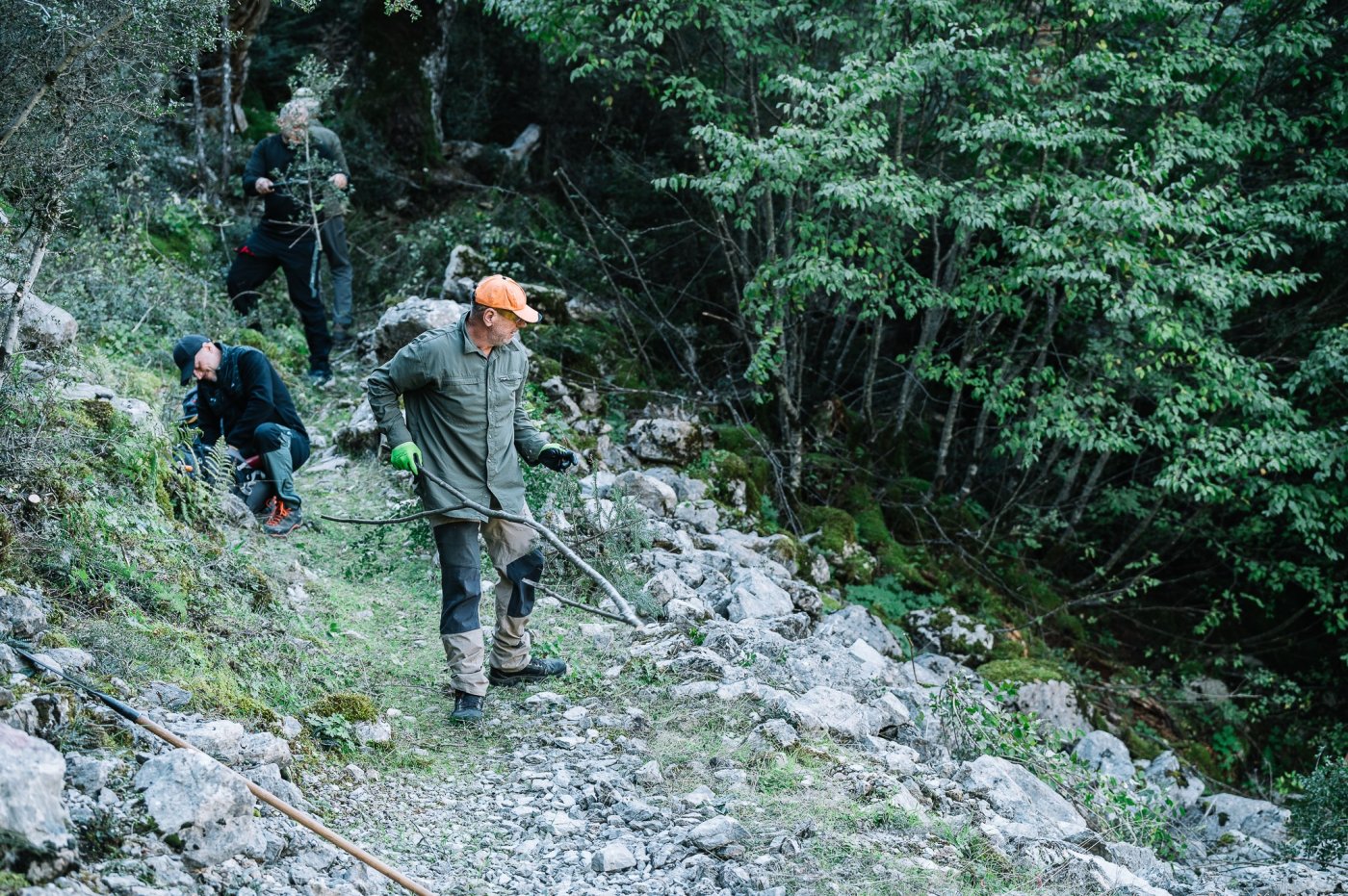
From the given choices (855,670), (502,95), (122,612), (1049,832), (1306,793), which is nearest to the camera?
(122,612)

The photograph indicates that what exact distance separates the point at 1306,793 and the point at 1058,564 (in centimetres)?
524

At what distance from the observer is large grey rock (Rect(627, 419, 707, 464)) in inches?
370

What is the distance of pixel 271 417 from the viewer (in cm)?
685

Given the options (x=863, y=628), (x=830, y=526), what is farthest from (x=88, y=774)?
(x=830, y=526)

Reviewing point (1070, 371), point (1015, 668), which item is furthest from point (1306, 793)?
point (1070, 371)

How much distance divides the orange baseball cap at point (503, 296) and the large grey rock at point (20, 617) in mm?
1985

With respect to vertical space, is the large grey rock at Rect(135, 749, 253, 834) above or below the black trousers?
below

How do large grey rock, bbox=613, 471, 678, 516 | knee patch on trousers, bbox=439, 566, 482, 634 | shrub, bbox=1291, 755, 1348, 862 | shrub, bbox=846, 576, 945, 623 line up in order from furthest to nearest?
1. shrub, bbox=846, 576, 945, 623
2. large grey rock, bbox=613, 471, 678, 516
3. shrub, bbox=1291, 755, 1348, 862
4. knee patch on trousers, bbox=439, 566, 482, 634

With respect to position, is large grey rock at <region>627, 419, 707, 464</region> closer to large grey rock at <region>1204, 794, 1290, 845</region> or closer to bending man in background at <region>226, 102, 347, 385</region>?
bending man in background at <region>226, 102, 347, 385</region>

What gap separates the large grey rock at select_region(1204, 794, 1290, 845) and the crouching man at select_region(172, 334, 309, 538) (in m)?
6.39

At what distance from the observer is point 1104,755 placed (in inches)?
302

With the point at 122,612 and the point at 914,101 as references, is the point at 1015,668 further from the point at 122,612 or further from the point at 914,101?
the point at 122,612

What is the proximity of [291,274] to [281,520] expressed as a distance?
3.23 metres

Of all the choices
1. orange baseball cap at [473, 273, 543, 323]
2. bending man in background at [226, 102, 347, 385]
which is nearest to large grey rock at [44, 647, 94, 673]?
orange baseball cap at [473, 273, 543, 323]
